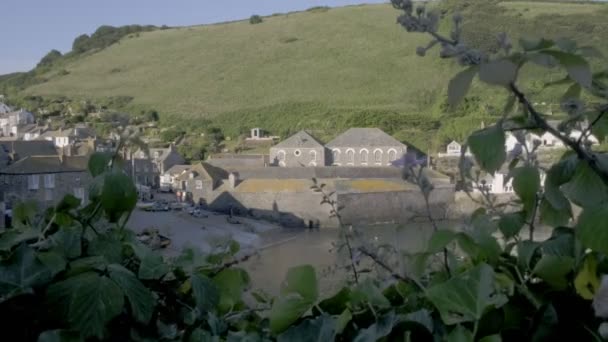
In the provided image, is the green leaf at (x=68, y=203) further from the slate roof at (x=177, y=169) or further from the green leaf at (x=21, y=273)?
the slate roof at (x=177, y=169)

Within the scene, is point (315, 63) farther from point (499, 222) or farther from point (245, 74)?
point (499, 222)

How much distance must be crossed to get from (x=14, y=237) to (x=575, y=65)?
0.99 metres

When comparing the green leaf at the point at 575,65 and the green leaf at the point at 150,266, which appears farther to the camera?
the green leaf at the point at 150,266

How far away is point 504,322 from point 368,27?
92328mm

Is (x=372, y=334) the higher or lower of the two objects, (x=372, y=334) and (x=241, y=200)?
the higher

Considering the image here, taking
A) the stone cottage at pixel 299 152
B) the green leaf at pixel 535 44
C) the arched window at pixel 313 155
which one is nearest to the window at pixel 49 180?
the green leaf at pixel 535 44

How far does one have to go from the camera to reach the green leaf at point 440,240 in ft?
3.65

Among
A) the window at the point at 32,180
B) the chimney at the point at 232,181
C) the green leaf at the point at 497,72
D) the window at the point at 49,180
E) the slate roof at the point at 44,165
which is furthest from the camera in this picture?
the chimney at the point at 232,181

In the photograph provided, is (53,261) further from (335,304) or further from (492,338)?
(492,338)

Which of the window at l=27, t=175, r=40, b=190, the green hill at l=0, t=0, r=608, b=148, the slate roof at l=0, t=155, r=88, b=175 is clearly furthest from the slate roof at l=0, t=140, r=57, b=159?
the green hill at l=0, t=0, r=608, b=148

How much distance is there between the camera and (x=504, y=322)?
1062 mm

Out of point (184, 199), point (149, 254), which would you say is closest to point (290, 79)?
point (184, 199)

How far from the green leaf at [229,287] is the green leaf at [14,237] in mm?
343

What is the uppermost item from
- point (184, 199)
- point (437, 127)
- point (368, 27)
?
point (368, 27)
